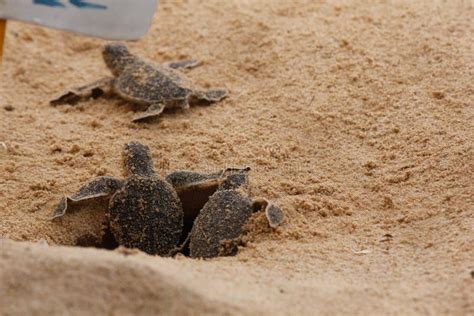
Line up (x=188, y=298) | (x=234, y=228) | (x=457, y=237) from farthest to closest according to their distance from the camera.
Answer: (x=234, y=228)
(x=457, y=237)
(x=188, y=298)

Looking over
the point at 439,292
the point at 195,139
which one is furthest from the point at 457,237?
the point at 195,139

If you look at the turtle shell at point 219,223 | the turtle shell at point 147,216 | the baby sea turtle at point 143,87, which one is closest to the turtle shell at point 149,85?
the baby sea turtle at point 143,87

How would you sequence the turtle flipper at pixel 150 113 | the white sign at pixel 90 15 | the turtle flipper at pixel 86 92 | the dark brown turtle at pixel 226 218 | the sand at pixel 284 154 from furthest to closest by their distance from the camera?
1. the turtle flipper at pixel 86 92
2. the turtle flipper at pixel 150 113
3. the dark brown turtle at pixel 226 218
4. the white sign at pixel 90 15
5. the sand at pixel 284 154

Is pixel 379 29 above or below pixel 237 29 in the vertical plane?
above

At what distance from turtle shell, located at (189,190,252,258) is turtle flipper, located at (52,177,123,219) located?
0.98 feet

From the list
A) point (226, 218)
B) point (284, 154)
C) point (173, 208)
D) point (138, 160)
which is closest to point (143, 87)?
point (138, 160)

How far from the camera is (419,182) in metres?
2.12

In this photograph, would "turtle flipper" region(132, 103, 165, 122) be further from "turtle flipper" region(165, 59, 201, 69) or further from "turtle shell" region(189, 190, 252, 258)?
"turtle shell" region(189, 190, 252, 258)

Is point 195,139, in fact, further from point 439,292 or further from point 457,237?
point 439,292

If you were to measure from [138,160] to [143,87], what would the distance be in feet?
2.02

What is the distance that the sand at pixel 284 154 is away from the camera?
4.73ft

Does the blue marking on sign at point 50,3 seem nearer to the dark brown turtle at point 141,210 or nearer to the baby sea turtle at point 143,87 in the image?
the dark brown turtle at point 141,210

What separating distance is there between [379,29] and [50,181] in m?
1.47

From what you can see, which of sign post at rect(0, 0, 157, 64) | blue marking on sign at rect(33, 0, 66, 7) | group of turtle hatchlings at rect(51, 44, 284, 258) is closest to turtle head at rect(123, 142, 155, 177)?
group of turtle hatchlings at rect(51, 44, 284, 258)
